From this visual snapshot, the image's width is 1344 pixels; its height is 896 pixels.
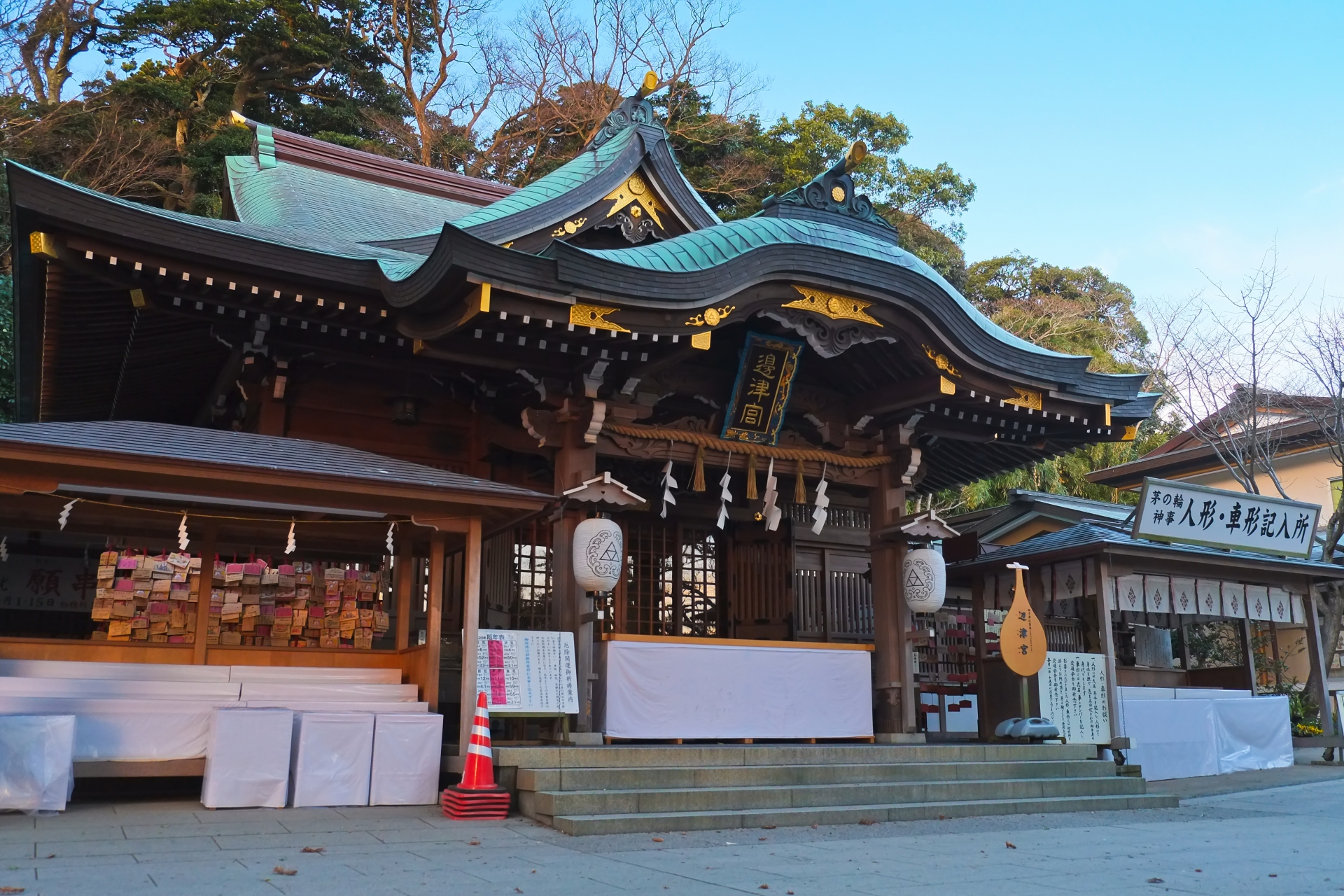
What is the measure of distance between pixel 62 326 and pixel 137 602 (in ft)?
9.68

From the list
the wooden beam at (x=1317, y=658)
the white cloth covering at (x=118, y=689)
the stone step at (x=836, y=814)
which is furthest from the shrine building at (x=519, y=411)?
the wooden beam at (x=1317, y=658)

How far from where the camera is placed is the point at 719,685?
9984 millimetres

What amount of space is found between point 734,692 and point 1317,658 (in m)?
10.4

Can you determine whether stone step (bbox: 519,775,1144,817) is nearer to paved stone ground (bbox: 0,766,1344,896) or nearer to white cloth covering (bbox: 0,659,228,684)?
paved stone ground (bbox: 0,766,1344,896)

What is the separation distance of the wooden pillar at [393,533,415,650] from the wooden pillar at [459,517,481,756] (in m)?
1.01

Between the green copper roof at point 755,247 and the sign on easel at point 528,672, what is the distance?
343 cm

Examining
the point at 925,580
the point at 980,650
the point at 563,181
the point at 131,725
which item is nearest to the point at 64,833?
the point at 131,725

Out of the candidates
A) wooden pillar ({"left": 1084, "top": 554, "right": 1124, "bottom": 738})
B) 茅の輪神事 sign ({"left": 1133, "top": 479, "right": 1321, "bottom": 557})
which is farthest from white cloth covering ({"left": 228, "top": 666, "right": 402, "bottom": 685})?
茅の輪神事 sign ({"left": 1133, "top": 479, "right": 1321, "bottom": 557})

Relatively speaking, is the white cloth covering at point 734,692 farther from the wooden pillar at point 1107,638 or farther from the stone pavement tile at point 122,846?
the stone pavement tile at point 122,846

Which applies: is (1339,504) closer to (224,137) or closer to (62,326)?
(62,326)

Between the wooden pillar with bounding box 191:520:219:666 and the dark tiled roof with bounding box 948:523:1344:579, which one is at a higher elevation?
the dark tiled roof with bounding box 948:523:1344:579

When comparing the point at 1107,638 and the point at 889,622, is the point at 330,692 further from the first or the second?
the point at 1107,638

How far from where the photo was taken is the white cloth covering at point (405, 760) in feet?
26.4

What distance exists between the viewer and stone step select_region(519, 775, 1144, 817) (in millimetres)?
7488
